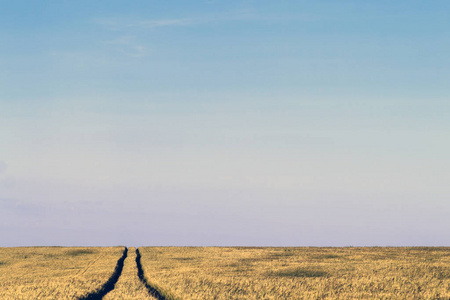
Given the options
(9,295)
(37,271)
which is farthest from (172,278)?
(37,271)

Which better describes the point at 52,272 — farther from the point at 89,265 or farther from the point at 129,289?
the point at 129,289

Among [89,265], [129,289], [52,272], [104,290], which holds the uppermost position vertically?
[89,265]

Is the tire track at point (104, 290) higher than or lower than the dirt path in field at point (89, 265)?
lower

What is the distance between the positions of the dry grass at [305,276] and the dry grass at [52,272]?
3.74m

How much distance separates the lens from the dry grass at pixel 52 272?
89.1ft

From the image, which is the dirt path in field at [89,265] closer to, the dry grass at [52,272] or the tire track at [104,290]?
the dry grass at [52,272]

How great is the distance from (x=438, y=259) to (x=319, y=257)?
387 inches

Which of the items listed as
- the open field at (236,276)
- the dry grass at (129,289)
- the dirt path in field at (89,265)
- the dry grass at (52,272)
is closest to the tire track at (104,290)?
the open field at (236,276)

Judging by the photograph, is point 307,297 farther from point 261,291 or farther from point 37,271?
point 37,271

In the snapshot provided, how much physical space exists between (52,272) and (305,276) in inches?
719

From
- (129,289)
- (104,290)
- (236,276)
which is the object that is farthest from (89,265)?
(236,276)

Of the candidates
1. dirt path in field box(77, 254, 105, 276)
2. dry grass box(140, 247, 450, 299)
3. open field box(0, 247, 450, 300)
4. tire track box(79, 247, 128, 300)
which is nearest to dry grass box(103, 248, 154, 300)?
open field box(0, 247, 450, 300)

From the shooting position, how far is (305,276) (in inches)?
1286

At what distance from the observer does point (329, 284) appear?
27.5 metres
